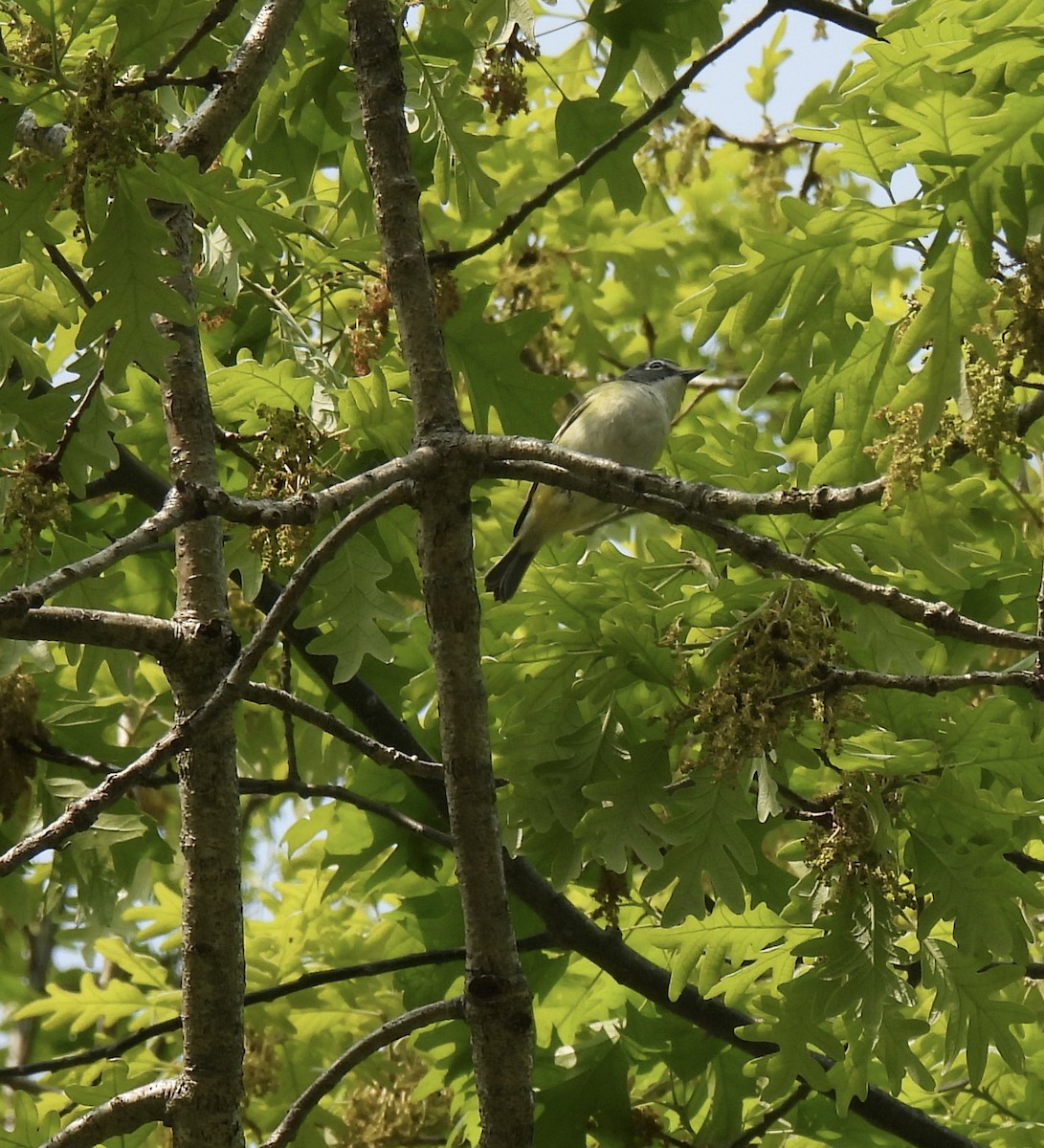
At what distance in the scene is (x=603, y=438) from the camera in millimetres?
5465

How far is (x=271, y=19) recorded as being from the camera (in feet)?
10.1

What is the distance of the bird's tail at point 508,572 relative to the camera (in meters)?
4.57

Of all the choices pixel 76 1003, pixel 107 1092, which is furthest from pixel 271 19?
pixel 76 1003

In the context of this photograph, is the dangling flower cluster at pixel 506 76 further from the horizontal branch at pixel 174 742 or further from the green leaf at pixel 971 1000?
the green leaf at pixel 971 1000

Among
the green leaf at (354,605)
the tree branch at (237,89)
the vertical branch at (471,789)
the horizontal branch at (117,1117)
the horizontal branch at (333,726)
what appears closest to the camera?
the horizontal branch at (333,726)

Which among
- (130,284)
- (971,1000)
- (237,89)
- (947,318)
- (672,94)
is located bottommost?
(971,1000)

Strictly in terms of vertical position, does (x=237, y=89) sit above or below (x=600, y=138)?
below

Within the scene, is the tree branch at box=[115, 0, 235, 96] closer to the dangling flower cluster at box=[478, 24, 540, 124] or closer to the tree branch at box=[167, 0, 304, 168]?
the tree branch at box=[167, 0, 304, 168]

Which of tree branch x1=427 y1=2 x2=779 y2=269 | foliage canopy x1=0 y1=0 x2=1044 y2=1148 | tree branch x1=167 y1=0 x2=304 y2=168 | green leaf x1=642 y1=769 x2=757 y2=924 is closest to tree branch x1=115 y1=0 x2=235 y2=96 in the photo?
foliage canopy x1=0 y1=0 x2=1044 y2=1148

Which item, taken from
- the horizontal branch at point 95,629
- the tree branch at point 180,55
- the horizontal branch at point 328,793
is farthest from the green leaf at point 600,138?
the horizontal branch at point 95,629

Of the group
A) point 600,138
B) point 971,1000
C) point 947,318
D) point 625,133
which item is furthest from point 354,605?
point 600,138

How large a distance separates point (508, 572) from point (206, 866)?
2218 mm

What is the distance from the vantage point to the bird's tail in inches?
180

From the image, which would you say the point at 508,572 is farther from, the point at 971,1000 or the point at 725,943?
the point at 971,1000
